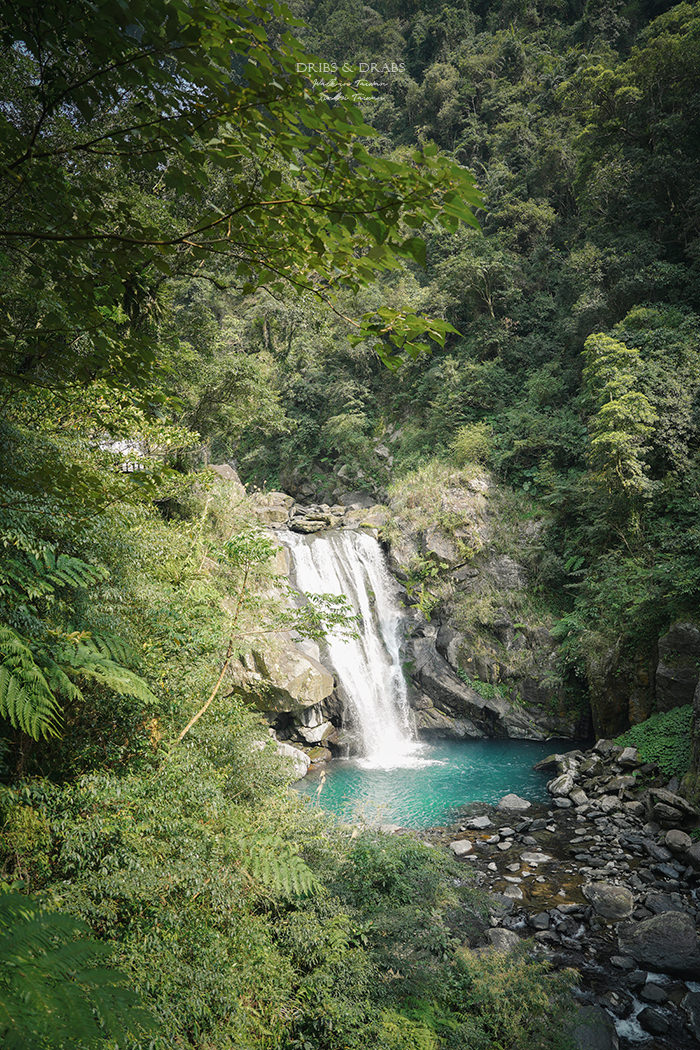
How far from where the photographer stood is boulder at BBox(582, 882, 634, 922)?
19.0ft

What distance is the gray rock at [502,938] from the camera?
201 inches

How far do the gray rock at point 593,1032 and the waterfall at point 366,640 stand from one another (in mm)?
6961

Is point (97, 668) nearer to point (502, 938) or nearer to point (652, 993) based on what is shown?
point (502, 938)

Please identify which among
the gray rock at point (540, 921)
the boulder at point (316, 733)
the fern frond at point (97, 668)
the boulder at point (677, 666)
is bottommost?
the gray rock at point (540, 921)

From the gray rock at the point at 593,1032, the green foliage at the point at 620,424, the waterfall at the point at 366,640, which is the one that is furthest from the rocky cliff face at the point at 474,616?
the gray rock at the point at 593,1032

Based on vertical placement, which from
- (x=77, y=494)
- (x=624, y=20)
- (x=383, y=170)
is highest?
(x=624, y=20)

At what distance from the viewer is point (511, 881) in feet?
21.9

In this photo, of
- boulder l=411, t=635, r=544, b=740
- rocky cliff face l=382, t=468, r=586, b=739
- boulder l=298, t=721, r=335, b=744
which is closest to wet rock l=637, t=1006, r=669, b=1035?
rocky cliff face l=382, t=468, r=586, b=739

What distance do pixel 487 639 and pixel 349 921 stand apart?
10.1 m

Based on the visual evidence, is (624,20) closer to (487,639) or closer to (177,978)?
(487,639)

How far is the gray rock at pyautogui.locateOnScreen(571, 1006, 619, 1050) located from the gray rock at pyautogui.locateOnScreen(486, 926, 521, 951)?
0.91 meters

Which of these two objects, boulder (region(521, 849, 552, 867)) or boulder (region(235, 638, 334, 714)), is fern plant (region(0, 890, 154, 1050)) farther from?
boulder (region(235, 638, 334, 714))

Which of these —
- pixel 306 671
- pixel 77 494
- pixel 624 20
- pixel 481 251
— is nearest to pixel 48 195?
pixel 77 494

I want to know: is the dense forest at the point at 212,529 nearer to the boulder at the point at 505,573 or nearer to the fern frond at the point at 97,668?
the fern frond at the point at 97,668
